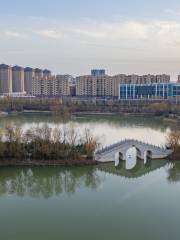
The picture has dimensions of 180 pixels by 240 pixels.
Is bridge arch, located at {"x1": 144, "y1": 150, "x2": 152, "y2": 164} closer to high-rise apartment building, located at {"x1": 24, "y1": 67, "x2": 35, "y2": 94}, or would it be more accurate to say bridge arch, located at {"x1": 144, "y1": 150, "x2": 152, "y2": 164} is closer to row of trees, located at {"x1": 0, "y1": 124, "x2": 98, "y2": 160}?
row of trees, located at {"x1": 0, "y1": 124, "x2": 98, "y2": 160}

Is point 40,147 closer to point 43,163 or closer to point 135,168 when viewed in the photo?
point 43,163

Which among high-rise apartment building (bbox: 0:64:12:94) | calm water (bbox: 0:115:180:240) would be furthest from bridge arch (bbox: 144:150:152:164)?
high-rise apartment building (bbox: 0:64:12:94)

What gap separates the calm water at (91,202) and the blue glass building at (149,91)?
22.9 m

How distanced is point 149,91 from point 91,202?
87.0ft

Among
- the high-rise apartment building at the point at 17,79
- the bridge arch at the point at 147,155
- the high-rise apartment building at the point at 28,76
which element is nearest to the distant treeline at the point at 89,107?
the bridge arch at the point at 147,155

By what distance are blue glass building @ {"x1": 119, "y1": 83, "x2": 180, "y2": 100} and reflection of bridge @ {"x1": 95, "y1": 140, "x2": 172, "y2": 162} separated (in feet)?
71.5

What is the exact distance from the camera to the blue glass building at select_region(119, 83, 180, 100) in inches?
1270

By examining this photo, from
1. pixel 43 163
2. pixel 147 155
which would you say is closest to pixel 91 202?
pixel 43 163

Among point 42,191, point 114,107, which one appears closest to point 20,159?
point 42,191

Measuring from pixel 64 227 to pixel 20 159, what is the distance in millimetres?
3662

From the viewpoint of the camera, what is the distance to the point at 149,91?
3275 cm

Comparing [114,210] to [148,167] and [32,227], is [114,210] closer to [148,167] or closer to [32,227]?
[32,227]

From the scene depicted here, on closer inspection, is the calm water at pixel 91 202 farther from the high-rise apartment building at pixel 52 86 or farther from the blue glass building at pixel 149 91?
the high-rise apartment building at pixel 52 86

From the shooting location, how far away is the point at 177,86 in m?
32.2
